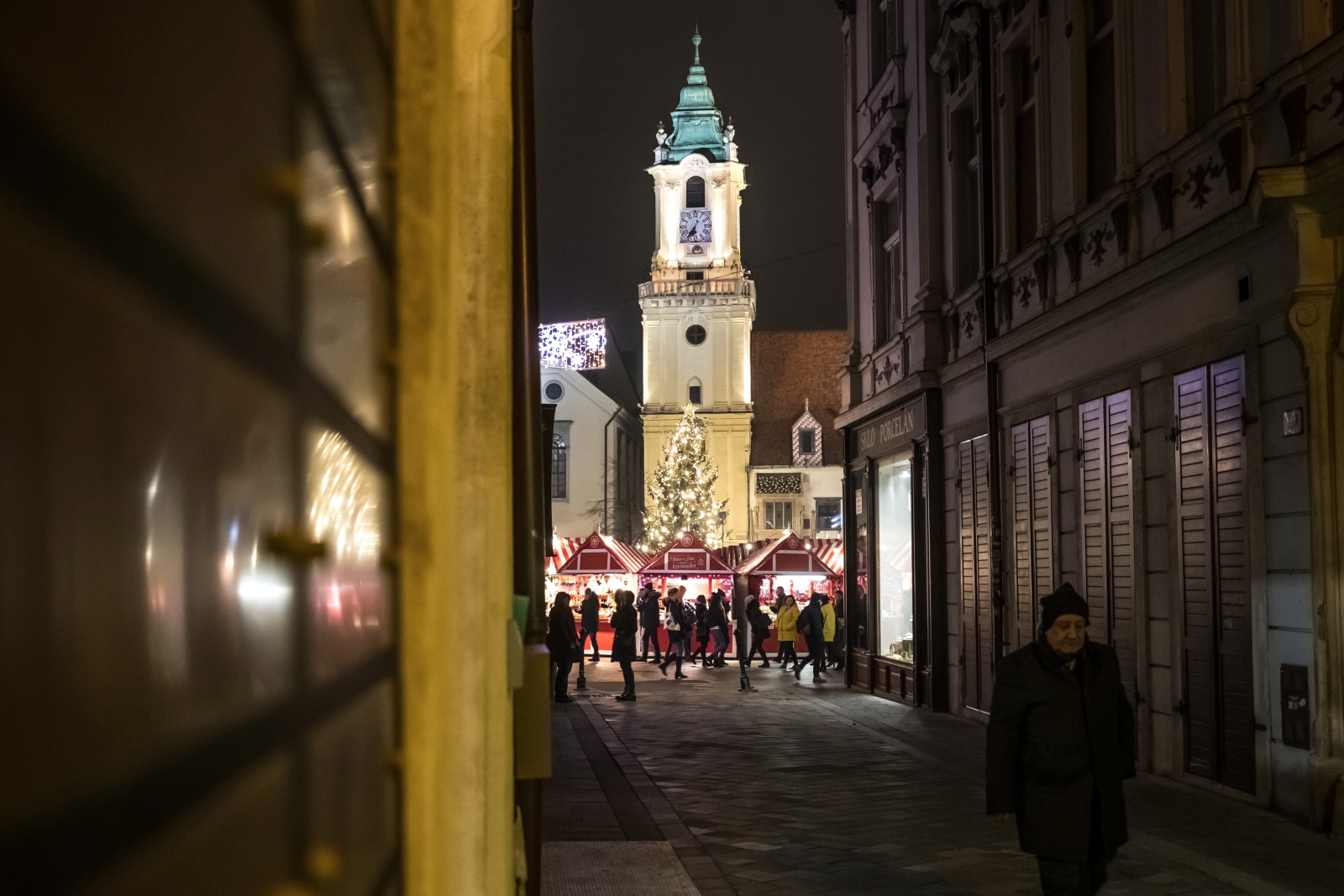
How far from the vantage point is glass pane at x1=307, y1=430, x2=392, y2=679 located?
130 centimetres

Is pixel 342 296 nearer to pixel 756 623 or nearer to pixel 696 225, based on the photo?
pixel 756 623

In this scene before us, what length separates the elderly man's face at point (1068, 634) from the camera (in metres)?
6.75

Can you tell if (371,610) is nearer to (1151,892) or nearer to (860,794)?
(1151,892)

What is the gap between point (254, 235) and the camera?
106 centimetres

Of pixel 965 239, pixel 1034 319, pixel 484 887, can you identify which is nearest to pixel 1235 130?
pixel 1034 319

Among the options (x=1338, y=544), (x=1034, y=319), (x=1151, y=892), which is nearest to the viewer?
(x=1151, y=892)

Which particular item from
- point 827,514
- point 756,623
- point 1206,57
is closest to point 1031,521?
point 1206,57

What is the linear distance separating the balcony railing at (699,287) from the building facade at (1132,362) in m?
55.9

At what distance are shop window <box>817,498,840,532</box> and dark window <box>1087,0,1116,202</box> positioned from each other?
62255 millimetres

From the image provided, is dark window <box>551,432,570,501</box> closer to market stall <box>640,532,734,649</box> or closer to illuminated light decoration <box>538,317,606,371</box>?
illuminated light decoration <box>538,317,606,371</box>

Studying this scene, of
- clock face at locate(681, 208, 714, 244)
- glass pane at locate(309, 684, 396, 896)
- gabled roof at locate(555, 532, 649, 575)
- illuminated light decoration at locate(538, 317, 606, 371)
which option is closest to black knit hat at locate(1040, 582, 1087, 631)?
glass pane at locate(309, 684, 396, 896)

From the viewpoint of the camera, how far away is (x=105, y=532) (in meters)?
0.71

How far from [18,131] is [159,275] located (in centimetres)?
20

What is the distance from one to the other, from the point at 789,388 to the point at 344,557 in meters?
80.4
